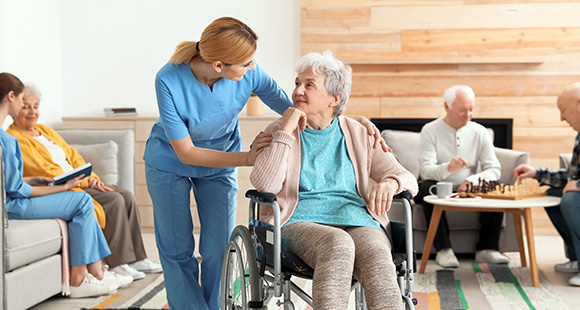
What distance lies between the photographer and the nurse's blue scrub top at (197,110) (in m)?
2.04

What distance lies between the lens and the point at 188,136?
80.9 inches

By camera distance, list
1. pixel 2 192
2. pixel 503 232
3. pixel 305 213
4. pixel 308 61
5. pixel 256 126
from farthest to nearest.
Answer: pixel 256 126
pixel 503 232
pixel 2 192
pixel 308 61
pixel 305 213

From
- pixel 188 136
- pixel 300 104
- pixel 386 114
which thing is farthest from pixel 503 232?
pixel 188 136

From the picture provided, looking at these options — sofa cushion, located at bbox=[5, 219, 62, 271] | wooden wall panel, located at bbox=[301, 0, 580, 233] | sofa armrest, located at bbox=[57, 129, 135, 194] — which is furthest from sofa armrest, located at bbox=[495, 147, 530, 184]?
sofa cushion, located at bbox=[5, 219, 62, 271]

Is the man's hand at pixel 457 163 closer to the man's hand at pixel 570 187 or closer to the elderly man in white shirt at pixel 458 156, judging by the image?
the elderly man in white shirt at pixel 458 156

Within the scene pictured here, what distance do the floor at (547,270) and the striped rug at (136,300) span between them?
0.08 m

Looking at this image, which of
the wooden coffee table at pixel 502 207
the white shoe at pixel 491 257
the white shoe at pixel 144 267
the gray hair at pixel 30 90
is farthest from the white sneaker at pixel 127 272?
the white shoe at pixel 491 257

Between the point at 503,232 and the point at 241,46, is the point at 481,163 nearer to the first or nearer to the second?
the point at 503,232

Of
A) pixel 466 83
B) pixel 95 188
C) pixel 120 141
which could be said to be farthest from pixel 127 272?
pixel 466 83

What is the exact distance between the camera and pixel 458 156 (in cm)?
380

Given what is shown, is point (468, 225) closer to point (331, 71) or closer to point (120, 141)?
point (331, 71)

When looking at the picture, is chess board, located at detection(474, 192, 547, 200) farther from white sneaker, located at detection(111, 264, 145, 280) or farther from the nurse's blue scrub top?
white sneaker, located at detection(111, 264, 145, 280)

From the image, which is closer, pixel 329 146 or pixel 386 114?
pixel 329 146

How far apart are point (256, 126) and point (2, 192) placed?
8.37ft
